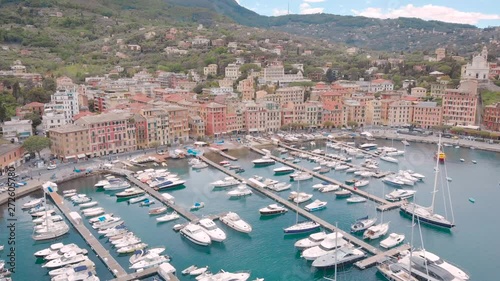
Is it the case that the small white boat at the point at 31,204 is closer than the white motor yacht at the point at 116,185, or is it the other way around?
the small white boat at the point at 31,204

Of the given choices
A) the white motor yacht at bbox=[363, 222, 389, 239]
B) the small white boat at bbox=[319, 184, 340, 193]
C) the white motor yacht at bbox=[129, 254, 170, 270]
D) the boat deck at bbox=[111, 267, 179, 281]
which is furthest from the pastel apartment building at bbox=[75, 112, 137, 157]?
the white motor yacht at bbox=[363, 222, 389, 239]

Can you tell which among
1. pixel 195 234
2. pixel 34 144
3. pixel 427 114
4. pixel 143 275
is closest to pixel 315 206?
pixel 195 234

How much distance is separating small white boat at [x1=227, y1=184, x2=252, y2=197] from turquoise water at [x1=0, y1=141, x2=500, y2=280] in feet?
1.81

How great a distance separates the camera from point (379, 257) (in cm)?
2486

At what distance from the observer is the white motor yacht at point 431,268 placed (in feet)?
73.5

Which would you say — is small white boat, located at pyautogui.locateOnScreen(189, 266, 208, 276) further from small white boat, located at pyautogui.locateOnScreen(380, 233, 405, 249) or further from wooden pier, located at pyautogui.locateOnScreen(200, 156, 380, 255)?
small white boat, located at pyautogui.locateOnScreen(380, 233, 405, 249)

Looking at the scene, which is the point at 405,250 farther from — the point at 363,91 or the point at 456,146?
the point at 363,91

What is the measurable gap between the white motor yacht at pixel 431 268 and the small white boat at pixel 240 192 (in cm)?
1473

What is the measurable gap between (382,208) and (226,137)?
89.1 ft

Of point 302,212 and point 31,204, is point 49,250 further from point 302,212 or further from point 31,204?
point 302,212

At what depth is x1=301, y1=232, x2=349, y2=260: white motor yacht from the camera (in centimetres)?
2490

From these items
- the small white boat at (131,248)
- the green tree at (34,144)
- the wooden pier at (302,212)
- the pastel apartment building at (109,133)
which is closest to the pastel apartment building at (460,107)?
the wooden pier at (302,212)

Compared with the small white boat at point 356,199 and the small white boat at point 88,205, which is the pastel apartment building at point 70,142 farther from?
the small white boat at point 356,199

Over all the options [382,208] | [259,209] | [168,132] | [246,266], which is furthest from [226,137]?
[246,266]
